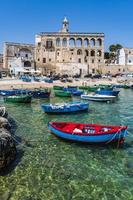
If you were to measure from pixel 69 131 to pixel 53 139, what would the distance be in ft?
5.81

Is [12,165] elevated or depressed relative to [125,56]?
depressed

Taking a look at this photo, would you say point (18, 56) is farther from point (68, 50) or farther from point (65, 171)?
point (65, 171)

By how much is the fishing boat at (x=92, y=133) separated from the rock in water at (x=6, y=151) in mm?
5285

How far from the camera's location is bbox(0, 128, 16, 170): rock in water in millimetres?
17672

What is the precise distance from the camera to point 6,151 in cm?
1833

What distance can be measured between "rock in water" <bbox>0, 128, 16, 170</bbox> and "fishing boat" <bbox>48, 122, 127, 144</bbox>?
17.3 feet

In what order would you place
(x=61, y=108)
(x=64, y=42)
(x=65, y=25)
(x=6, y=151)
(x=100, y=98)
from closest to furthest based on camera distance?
(x=6, y=151)
(x=61, y=108)
(x=100, y=98)
(x=64, y=42)
(x=65, y=25)

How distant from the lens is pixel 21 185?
15.9 metres

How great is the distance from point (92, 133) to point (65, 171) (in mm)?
5491

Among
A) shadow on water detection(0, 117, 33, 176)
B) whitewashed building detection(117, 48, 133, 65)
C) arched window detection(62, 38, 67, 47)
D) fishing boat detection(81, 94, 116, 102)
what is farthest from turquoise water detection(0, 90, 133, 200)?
whitewashed building detection(117, 48, 133, 65)

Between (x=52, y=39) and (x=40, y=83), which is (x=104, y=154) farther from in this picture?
(x=52, y=39)

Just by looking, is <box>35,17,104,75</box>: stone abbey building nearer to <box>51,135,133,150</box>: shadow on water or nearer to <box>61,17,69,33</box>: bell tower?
<box>61,17,69,33</box>: bell tower

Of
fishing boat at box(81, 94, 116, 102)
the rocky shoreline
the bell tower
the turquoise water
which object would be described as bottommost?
the turquoise water

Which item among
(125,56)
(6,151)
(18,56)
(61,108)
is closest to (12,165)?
(6,151)
